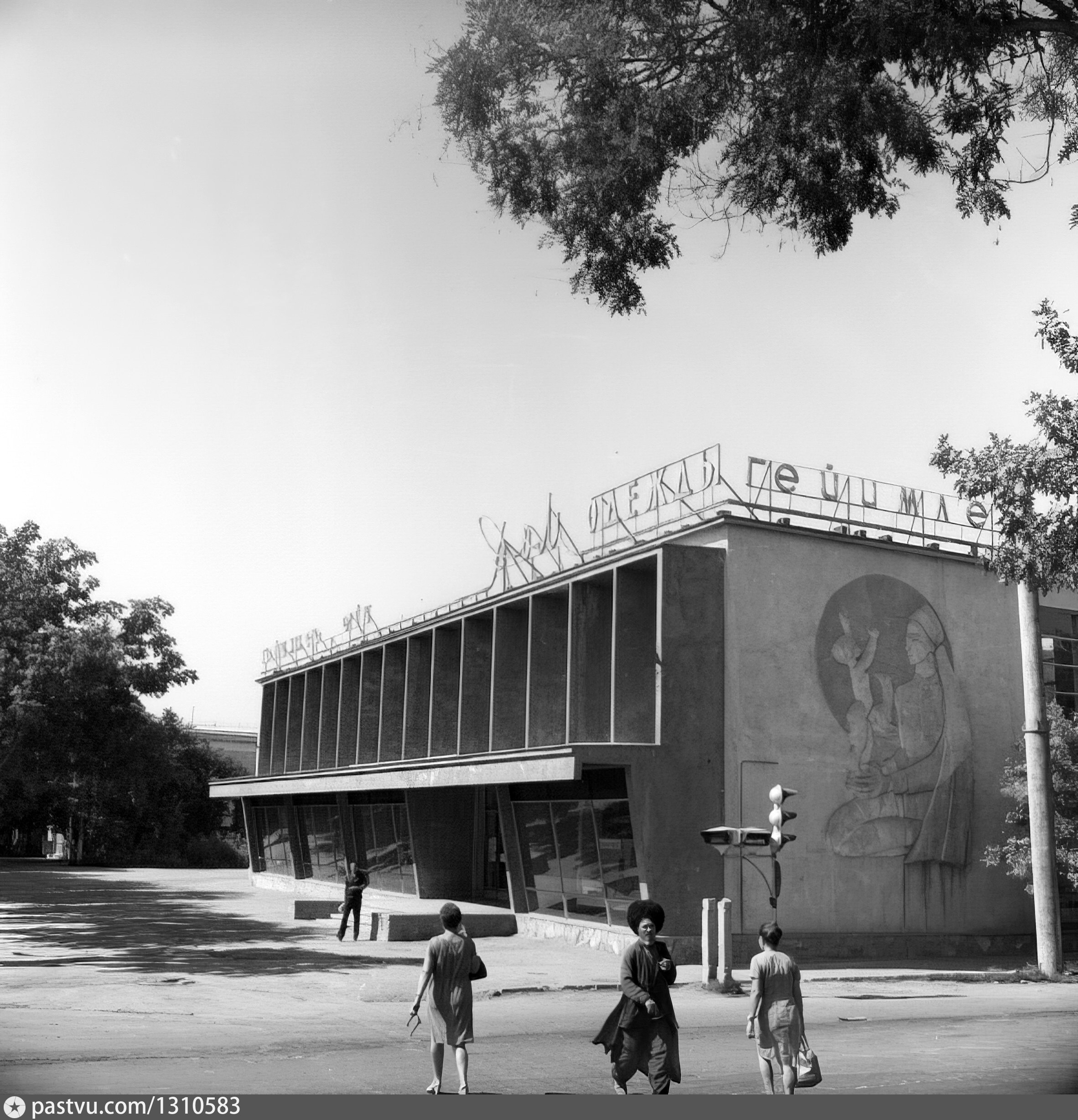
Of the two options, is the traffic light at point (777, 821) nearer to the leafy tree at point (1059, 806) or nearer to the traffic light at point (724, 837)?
the traffic light at point (724, 837)

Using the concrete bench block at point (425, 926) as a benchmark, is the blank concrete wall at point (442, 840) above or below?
above

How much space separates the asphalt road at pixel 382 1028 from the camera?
36.1ft

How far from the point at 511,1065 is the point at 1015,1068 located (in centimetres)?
503

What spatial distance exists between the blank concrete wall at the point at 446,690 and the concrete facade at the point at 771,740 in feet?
14.5

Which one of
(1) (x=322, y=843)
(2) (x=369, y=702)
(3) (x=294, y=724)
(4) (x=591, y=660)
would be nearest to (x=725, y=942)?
(4) (x=591, y=660)

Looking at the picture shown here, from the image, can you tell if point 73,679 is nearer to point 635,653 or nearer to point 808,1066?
point 635,653

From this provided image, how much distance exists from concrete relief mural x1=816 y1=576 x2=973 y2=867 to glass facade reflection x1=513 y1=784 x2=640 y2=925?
4333 millimetres

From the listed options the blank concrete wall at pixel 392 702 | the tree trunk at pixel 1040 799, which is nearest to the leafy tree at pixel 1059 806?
the tree trunk at pixel 1040 799

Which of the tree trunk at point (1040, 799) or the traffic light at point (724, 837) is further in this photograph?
the tree trunk at point (1040, 799)

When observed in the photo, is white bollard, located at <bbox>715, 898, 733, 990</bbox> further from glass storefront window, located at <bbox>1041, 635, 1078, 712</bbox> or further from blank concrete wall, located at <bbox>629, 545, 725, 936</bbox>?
glass storefront window, located at <bbox>1041, 635, 1078, 712</bbox>

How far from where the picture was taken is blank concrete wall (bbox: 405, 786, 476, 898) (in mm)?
37031
